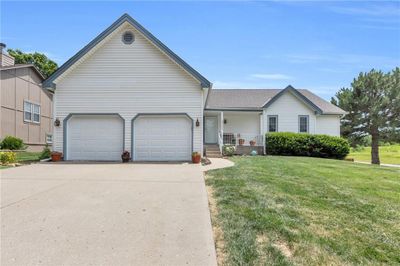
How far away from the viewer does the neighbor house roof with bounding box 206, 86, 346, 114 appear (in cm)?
2308

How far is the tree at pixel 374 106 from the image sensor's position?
1036 inches

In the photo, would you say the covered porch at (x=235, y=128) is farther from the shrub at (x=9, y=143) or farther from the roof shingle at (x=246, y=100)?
the shrub at (x=9, y=143)

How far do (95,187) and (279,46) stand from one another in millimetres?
10207

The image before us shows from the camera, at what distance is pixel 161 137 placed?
53.0 feet

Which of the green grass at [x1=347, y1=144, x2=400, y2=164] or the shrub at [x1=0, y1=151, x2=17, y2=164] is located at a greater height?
the shrub at [x1=0, y1=151, x2=17, y2=164]

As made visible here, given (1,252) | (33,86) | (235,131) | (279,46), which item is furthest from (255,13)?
(33,86)

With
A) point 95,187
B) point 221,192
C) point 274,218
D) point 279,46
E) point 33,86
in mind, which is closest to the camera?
point 274,218

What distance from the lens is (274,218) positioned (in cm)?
523

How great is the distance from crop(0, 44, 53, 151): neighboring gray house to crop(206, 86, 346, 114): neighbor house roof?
12.5m

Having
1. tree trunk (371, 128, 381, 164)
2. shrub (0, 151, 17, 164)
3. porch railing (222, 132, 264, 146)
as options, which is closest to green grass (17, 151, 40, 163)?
shrub (0, 151, 17, 164)

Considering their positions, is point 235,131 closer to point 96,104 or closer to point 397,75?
point 96,104

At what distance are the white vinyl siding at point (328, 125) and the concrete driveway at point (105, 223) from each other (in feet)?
57.9

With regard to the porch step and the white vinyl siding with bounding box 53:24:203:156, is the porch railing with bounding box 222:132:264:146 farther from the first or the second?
the white vinyl siding with bounding box 53:24:203:156

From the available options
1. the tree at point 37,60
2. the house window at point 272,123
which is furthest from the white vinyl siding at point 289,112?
the tree at point 37,60
